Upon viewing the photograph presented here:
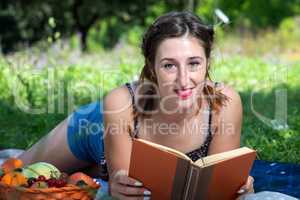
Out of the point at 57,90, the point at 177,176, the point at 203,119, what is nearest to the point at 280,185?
the point at 203,119

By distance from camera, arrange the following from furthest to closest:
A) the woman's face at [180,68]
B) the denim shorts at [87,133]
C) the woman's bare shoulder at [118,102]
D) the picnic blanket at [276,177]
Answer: the denim shorts at [87,133]
the picnic blanket at [276,177]
the woman's bare shoulder at [118,102]
the woman's face at [180,68]

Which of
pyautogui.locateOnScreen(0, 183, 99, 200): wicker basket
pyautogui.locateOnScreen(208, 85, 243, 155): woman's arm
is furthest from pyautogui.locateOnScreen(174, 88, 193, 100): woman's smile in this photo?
pyautogui.locateOnScreen(0, 183, 99, 200): wicker basket

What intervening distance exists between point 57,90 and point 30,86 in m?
0.27

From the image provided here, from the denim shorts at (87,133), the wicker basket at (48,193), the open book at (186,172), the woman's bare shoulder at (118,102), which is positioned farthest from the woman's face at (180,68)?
the denim shorts at (87,133)

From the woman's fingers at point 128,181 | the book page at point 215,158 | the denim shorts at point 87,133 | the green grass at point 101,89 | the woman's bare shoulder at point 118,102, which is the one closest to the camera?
the book page at point 215,158

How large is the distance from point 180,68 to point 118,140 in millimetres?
455

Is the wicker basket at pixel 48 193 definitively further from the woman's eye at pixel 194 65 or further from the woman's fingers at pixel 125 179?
the woman's eye at pixel 194 65

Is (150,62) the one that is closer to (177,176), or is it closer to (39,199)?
(177,176)

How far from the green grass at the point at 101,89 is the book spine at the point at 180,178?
122cm

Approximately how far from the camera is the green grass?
15.4 ft

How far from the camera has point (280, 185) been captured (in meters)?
3.56

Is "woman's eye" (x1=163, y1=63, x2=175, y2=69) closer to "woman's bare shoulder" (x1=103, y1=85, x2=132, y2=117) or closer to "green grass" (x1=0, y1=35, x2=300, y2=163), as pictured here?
"woman's bare shoulder" (x1=103, y1=85, x2=132, y2=117)

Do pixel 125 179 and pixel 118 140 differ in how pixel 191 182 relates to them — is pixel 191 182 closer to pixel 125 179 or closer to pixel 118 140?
pixel 125 179

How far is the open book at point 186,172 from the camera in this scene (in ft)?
8.41
